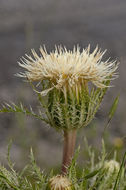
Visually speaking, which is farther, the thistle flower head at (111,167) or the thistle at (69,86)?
the thistle flower head at (111,167)

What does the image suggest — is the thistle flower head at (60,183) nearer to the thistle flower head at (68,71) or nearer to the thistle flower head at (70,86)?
the thistle flower head at (70,86)

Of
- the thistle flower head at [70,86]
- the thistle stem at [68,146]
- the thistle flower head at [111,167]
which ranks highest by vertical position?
the thistle flower head at [70,86]

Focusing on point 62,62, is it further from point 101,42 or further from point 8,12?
point 8,12

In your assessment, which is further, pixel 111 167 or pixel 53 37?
pixel 53 37

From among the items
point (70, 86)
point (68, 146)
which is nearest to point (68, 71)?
point (70, 86)

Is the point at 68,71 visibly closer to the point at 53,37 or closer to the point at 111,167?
the point at 111,167

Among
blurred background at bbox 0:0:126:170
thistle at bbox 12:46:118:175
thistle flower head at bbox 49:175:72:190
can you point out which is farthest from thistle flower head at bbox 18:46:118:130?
blurred background at bbox 0:0:126:170

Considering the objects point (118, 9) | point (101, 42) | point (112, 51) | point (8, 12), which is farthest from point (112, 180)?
point (118, 9)

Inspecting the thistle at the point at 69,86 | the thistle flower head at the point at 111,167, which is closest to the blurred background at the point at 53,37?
the thistle flower head at the point at 111,167
